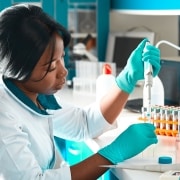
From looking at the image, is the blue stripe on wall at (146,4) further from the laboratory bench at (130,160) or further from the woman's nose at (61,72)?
the woman's nose at (61,72)

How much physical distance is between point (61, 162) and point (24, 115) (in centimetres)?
24

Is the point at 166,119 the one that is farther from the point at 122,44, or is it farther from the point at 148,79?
the point at 122,44

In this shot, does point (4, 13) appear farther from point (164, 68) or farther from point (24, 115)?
point (164, 68)

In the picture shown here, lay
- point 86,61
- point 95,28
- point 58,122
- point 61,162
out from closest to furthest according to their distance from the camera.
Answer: point 61,162 → point 58,122 → point 86,61 → point 95,28

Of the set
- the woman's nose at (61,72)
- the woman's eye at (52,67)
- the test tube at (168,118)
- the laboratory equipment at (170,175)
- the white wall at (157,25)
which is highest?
the woman's eye at (52,67)

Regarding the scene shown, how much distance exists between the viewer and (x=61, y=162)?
1662 millimetres

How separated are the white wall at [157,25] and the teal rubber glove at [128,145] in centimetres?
151

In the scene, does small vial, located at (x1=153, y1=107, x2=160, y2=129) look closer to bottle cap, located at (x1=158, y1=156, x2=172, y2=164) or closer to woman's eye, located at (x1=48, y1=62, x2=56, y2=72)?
bottle cap, located at (x1=158, y1=156, x2=172, y2=164)

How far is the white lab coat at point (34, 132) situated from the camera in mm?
1364

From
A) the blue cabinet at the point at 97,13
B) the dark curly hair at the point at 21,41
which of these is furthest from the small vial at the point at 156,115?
the blue cabinet at the point at 97,13

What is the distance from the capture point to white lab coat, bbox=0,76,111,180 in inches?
53.7

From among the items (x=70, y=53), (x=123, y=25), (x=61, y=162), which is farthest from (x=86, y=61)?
(x=61, y=162)

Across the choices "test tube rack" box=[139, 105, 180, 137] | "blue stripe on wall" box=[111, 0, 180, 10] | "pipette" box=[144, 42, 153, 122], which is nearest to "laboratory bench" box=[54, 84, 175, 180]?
"test tube rack" box=[139, 105, 180, 137]

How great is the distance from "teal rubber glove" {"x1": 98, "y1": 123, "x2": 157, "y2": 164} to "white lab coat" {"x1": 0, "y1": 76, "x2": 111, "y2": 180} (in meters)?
0.14
